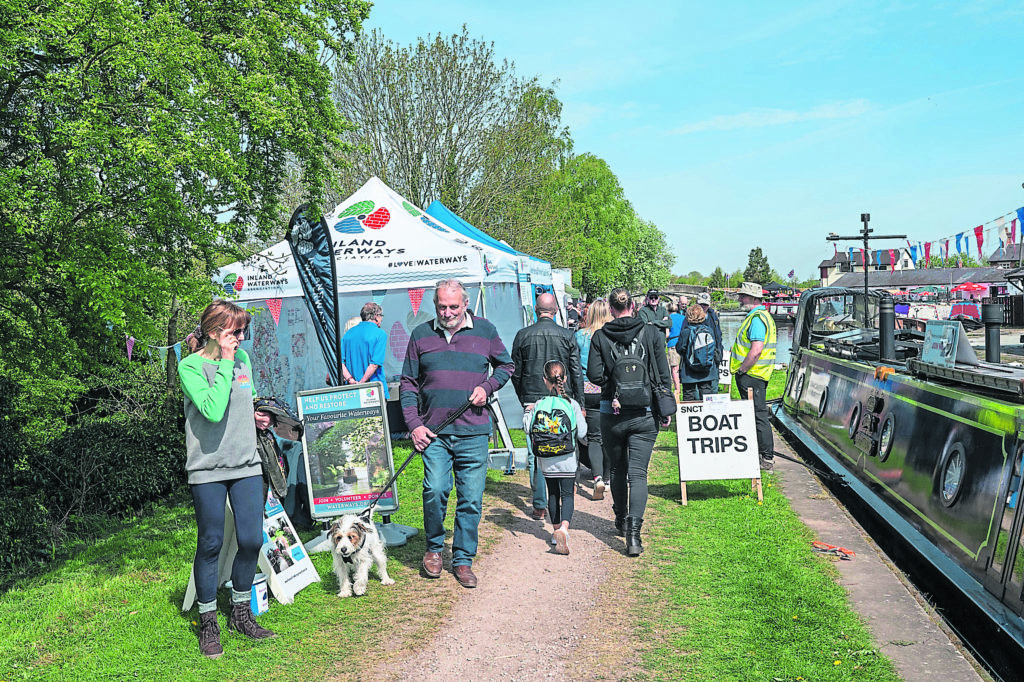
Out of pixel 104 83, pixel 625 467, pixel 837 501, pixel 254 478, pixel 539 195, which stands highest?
pixel 539 195

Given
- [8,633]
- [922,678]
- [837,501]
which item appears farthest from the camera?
[837,501]

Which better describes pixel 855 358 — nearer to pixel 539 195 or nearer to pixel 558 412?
pixel 558 412

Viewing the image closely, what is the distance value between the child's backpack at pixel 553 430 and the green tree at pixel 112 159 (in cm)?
308

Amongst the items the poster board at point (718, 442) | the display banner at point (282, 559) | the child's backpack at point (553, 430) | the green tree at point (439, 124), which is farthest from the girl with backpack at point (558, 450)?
the green tree at point (439, 124)

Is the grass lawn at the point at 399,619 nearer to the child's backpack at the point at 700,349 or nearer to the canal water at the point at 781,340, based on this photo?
the child's backpack at the point at 700,349

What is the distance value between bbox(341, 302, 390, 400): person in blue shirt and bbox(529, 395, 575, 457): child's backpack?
10.9ft

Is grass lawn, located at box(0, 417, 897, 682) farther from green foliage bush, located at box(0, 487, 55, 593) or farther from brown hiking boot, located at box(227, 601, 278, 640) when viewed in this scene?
green foliage bush, located at box(0, 487, 55, 593)

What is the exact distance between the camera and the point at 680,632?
486 centimetres

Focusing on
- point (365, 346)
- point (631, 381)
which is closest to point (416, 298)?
point (365, 346)

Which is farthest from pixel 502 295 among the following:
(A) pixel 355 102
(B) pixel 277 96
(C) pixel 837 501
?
(A) pixel 355 102

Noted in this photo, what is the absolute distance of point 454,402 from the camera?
5.72m

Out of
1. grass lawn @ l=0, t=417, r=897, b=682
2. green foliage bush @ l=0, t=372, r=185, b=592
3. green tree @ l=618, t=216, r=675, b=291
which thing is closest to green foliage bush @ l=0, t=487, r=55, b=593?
green foliage bush @ l=0, t=372, r=185, b=592

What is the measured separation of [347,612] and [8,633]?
2.16 metres

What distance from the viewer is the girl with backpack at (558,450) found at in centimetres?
644
